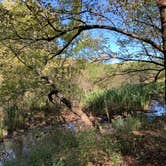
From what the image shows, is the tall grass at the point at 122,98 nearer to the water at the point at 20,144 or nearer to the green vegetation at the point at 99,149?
the water at the point at 20,144

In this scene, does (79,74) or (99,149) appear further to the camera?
(79,74)

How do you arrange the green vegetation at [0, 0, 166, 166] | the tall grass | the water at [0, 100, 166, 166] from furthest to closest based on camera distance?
1. the tall grass
2. the water at [0, 100, 166, 166]
3. the green vegetation at [0, 0, 166, 166]

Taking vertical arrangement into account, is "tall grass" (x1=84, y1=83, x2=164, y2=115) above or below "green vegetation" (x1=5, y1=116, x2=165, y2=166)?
above

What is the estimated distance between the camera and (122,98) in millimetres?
14180

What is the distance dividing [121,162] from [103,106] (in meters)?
8.78

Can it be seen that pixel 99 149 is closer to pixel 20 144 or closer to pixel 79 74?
pixel 20 144

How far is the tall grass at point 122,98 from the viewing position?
13.8m

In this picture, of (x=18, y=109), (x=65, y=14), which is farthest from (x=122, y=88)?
(x=65, y=14)

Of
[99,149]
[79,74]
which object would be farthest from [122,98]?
[99,149]

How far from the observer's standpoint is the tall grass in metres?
13.8

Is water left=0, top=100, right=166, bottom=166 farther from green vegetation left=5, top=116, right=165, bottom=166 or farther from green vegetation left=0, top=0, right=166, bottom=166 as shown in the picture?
green vegetation left=5, top=116, right=165, bottom=166

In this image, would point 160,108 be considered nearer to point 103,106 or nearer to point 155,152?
point 103,106

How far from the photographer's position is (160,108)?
14891mm

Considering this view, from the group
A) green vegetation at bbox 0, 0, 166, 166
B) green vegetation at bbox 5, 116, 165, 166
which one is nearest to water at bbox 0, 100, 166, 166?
green vegetation at bbox 0, 0, 166, 166
